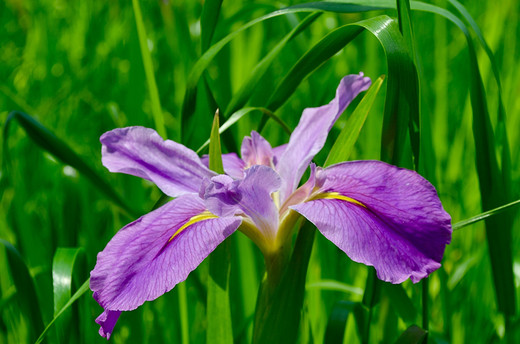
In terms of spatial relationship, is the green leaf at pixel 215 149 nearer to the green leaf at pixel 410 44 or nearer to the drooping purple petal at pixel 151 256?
the drooping purple petal at pixel 151 256

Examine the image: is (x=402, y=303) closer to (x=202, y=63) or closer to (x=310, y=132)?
(x=310, y=132)

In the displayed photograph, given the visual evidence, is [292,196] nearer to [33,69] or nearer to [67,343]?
[67,343]

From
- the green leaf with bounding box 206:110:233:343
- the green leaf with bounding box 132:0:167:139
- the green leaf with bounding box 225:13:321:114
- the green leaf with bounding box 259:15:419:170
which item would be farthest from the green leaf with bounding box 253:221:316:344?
the green leaf with bounding box 132:0:167:139

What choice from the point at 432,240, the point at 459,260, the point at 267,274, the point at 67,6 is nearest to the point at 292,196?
→ the point at 267,274

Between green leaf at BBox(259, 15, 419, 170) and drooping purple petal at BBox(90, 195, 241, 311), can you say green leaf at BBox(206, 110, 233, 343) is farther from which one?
green leaf at BBox(259, 15, 419, 170)

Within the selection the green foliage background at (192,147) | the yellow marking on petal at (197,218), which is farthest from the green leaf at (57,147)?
the yellow marking on petal at (197,218)
